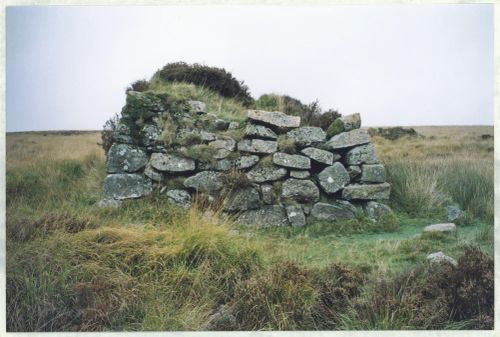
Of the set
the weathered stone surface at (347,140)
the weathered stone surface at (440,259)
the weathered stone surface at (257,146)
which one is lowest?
the weathered stone surface at (440,259)

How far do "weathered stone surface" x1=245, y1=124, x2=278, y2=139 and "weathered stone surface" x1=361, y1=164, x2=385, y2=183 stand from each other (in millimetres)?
1720

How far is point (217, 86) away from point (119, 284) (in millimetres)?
5847

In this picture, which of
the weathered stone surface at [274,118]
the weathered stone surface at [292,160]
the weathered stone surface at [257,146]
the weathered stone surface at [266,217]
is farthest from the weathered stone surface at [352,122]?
the weathered stone surface at [266,217]

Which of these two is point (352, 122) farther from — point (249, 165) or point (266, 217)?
point (266, 217)

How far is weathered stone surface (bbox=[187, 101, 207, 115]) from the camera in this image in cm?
912

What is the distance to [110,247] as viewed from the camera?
654 centimetres

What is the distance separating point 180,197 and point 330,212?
258 cm

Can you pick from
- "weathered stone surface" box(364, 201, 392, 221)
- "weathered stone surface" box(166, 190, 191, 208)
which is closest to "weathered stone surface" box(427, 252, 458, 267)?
"weathered stone surface" box(364, 201, 392, 221)

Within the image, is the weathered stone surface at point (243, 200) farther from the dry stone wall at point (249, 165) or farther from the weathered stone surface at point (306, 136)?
the weathered stone surface at point (306, 136)

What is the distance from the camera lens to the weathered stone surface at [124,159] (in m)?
8.68

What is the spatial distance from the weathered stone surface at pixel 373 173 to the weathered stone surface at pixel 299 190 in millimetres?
945

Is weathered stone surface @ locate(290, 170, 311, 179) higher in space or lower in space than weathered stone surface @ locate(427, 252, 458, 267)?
higher

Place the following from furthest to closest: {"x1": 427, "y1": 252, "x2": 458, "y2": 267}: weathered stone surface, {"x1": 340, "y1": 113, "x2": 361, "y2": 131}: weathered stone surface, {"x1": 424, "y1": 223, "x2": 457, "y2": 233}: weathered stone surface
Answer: {"x1": 340, "y1": 113, "x2": 361, "y2": 131}: weathered stone surface, {"x1": 424, "y1": 223, "x2": 457, "y2": 233}: weathered stone surface, {"x1": 427, "y1": 252, "x2": 458, "y2": 267}: weathered stone surface

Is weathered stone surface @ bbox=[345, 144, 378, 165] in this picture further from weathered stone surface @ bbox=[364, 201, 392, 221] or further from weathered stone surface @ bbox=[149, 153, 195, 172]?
weathered stone surface @ bbox=[149, 153, 195, 172]
